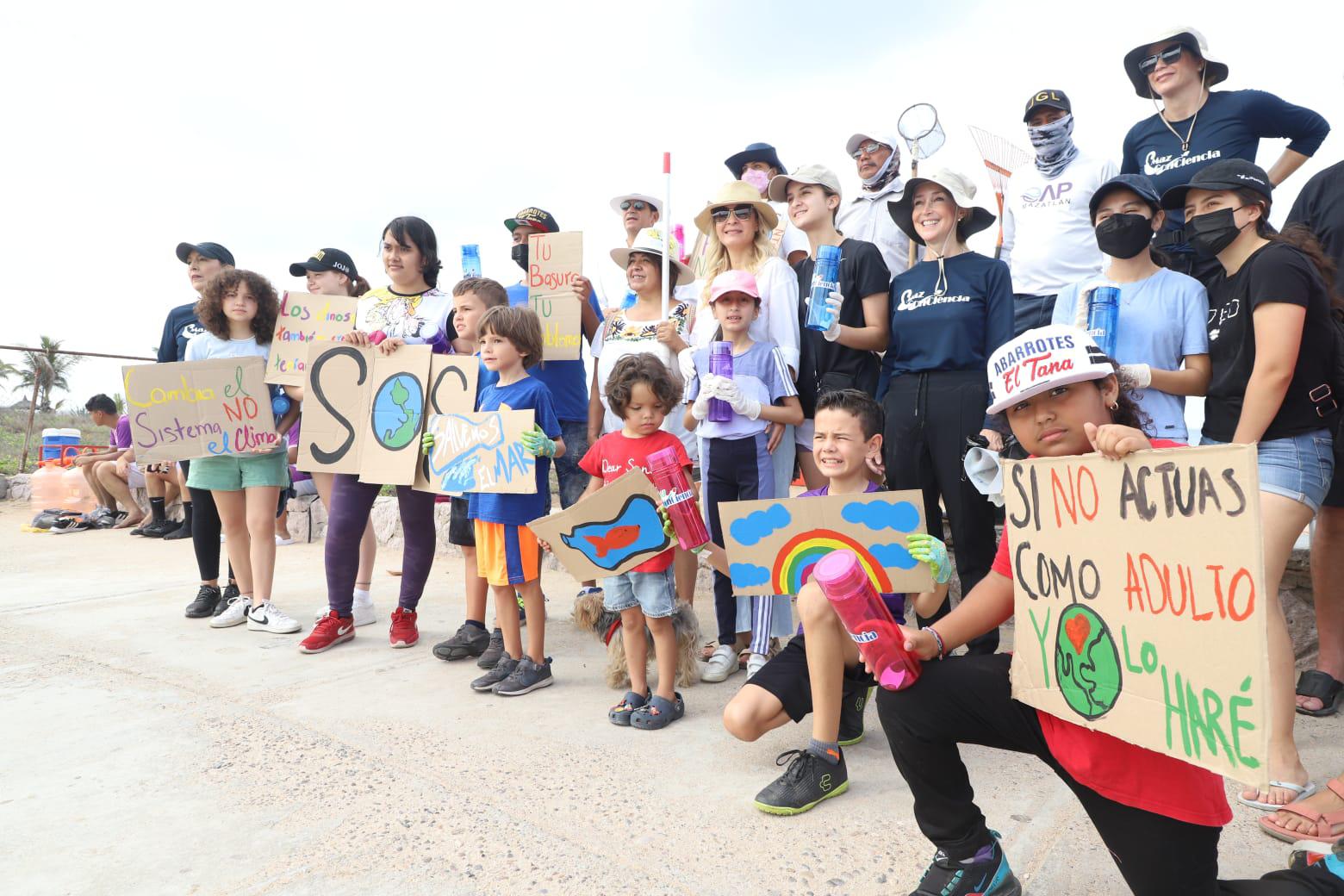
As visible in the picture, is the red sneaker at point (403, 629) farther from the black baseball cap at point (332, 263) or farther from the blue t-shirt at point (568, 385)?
the black baseball cap at point (332, 263)

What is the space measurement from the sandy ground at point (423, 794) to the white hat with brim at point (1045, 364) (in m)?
1.25

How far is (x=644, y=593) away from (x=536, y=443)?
85 centimetres

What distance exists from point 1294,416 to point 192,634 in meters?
5.29

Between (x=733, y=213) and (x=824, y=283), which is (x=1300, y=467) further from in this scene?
(x=733, y=213)

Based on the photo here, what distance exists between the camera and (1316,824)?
215 centimetres

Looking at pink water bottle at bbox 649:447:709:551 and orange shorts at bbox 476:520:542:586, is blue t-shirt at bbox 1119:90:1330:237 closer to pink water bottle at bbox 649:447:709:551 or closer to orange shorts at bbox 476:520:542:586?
pink water bottle at bbox 649:447:709:551

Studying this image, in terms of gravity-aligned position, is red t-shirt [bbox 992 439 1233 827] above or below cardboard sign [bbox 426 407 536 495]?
below

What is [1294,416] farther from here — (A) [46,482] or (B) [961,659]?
(A) [46,482]

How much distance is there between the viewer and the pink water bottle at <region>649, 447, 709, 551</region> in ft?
9.55

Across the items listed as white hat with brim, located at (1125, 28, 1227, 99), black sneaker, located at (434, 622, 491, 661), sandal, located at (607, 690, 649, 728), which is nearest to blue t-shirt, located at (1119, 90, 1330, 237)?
white hat with brim, located at (1125, 28, 1227, 99)

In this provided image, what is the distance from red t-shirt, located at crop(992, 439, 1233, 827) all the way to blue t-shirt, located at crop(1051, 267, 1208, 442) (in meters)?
1.64

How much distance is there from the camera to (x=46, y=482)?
420 inches

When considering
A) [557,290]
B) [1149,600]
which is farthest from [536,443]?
[1149,600]

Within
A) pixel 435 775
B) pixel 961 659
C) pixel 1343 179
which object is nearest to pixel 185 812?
pixel 435 775
